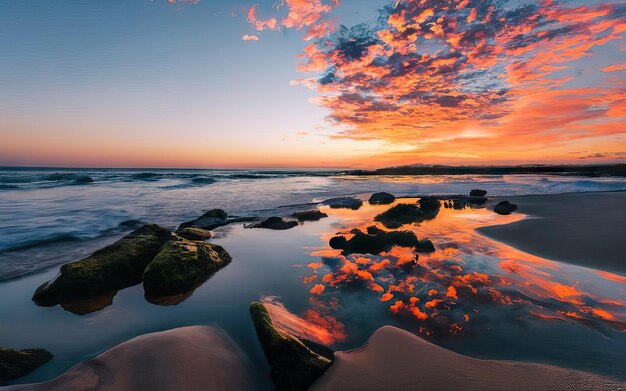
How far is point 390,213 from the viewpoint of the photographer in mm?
12164

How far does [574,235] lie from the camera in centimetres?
896

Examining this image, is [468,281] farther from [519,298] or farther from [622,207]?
[622,207]

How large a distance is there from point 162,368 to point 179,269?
9.11 ft

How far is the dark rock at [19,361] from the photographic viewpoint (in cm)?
305

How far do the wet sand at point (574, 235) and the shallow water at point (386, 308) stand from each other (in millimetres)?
912

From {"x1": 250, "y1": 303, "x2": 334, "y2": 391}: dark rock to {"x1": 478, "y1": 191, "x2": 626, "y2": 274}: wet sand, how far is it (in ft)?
22.9

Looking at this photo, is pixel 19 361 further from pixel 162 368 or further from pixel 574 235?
pixel 574 235

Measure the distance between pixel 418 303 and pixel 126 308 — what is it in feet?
16.0

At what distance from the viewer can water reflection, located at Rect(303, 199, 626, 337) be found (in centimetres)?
414

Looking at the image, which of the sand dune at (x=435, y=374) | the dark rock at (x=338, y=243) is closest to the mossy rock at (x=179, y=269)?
the dark rock at (x=338, y=243)

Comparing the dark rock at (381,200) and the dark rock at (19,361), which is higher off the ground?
the dark rock at (381,200)

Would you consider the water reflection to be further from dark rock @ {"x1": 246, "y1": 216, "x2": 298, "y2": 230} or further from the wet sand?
dark rock @ {"x1": 246, "y1": 216, "x2": 298, "y2": 230}

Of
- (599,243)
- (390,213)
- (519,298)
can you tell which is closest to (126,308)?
(519,298)

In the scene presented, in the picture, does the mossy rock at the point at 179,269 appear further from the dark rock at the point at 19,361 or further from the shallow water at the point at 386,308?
the dark rock at the point at 19,361
